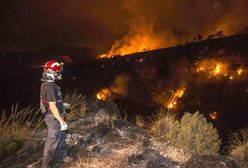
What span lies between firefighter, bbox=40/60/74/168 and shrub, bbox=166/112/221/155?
116 inches

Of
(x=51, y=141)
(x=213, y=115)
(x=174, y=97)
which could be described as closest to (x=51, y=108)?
(x=51, y=141)

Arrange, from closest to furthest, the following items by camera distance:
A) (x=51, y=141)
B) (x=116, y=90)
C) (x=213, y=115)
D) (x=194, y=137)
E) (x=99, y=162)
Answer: (x=51, y=141)
(x=99, y=162)
(x=194, y=137)
(x=213, y=115)
(x=116, y=90)

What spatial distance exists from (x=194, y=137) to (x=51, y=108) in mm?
3712

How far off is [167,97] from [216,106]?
99.7 inches

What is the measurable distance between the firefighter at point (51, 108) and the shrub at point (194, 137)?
9.70 feet

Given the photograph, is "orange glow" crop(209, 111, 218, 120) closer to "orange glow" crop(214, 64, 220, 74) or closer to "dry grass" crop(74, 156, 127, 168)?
"orange glow" crop(214, 64, 220, 74)

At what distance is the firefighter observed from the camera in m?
5.24

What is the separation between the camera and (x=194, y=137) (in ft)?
23.8

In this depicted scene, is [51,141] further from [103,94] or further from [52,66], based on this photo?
[103,94]

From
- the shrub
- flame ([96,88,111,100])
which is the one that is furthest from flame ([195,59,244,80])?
the shrub

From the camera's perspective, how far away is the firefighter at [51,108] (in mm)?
5242

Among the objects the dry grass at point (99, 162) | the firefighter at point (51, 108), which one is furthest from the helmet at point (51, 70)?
the dry grass at point (99, 162)

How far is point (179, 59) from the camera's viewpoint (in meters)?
17.6

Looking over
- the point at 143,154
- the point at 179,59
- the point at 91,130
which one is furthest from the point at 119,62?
the point at 143,154
